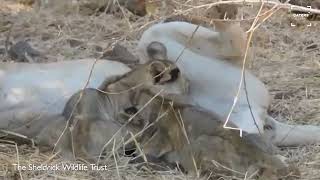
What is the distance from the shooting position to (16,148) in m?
3.01

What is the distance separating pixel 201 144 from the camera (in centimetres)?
273

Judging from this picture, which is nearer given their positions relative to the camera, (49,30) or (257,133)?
(257,133)

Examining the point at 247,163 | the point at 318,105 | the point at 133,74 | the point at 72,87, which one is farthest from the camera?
the point at 318,105

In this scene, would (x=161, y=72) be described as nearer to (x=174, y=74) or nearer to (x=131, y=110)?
(x=174, y=74)

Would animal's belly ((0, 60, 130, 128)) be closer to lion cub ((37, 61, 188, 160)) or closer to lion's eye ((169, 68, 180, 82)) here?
lion cub ((37, 61, 188, 160))

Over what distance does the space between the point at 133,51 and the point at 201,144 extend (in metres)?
1.63

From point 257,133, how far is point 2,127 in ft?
3.49

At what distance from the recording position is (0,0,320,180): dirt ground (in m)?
2.83

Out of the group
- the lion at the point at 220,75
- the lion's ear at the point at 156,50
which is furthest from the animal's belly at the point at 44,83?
the lion at the point at 220,75

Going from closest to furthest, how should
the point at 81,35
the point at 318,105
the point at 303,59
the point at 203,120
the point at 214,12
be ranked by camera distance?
the point at 203,120, the point at 318,105, the point at 214,12, the point at 303,59, the point at 81,35

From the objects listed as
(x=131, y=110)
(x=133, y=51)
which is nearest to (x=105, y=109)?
(x=131, y=110)

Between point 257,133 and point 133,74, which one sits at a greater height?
point 133,74

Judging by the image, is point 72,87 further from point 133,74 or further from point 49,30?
point 49,30

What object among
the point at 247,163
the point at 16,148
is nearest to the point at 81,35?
the point at 16,148
